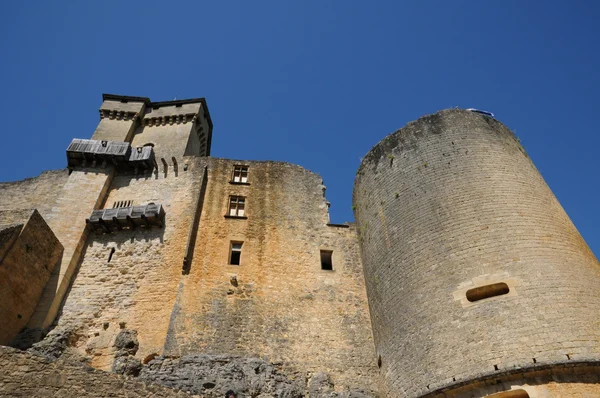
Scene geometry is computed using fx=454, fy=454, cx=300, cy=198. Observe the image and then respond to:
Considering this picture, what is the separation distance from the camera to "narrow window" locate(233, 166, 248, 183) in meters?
19.3

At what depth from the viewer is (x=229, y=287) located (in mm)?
15078

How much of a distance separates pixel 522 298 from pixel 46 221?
16187 millimetres

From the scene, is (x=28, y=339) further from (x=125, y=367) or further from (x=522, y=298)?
(x=522, y=298)

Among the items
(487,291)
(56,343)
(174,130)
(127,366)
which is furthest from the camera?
(174,130)

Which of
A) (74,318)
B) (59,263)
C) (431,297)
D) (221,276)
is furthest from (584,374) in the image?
(59,263)

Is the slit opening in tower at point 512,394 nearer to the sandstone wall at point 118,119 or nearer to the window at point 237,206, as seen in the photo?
the window at point 237,206

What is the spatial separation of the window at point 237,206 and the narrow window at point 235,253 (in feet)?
4.83

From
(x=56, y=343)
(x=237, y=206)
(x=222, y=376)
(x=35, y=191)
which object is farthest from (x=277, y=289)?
(x=35, y=191)

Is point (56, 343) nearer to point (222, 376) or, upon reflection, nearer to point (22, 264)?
point (22, 264)

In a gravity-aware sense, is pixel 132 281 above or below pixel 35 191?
below

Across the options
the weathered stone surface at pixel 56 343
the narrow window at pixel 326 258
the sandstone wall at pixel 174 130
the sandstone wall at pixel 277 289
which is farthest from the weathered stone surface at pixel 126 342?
the sandstone wall at pixel 174 130

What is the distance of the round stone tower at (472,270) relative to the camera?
30.7 feet

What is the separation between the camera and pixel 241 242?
1664 cm

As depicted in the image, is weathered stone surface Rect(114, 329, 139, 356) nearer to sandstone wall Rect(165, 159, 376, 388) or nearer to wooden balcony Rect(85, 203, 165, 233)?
sandstone wall Rect(165, 159, 376, 388)
